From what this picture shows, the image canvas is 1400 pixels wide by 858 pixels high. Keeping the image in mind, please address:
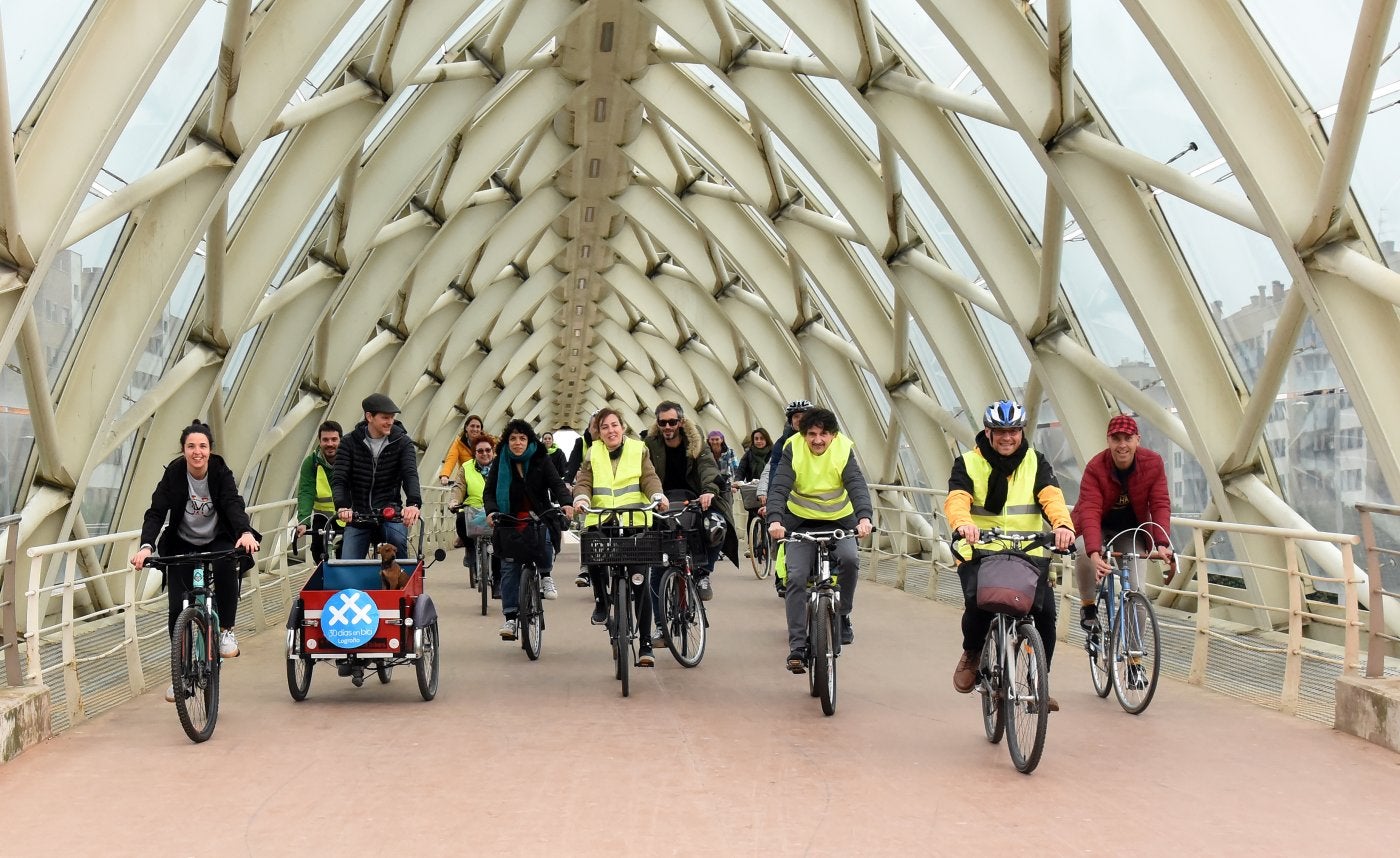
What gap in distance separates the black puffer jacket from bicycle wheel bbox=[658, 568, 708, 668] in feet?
6.48

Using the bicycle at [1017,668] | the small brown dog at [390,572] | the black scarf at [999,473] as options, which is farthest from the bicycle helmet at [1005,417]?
the small brown dog at [390,572]

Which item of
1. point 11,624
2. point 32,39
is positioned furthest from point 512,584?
point 32,39

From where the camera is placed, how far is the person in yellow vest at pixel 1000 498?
301 inches

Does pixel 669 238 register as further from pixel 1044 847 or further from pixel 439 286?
pixel 1044 847

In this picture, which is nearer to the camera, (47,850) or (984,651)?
(47,850)

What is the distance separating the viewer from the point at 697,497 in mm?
11375

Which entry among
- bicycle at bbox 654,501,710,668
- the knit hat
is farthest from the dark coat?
the knit hat

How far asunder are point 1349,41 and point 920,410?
41.1ft

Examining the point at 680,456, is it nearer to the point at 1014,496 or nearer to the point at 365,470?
the point at 365,470

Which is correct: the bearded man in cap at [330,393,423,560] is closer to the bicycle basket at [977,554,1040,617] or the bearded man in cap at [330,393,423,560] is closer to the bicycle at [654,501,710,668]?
the bicycle at [654,501,710,668]

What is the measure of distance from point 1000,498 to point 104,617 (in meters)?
11.0

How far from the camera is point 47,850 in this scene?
5273 mm

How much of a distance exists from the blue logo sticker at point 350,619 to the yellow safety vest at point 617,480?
1.93 m

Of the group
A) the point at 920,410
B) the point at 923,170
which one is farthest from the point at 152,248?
the point at 920,410
